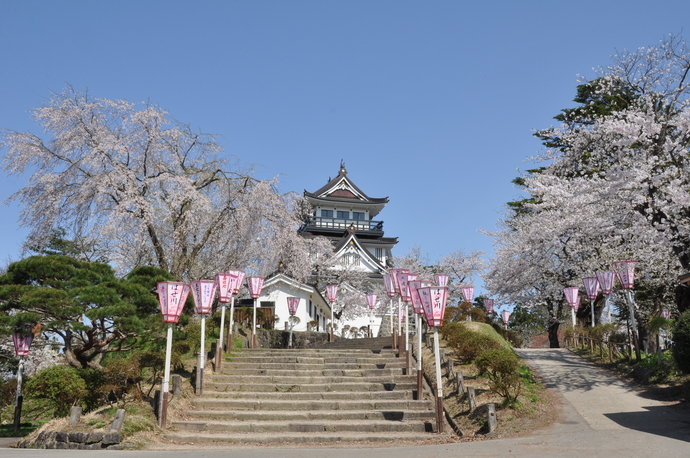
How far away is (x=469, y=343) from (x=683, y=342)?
5461 mm

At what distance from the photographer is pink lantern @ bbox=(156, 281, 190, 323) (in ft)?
37.8

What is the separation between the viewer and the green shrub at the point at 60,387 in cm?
1186

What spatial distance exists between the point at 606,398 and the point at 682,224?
476 cm

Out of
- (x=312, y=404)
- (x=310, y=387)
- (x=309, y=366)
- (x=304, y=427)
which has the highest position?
(x=309, y=366)

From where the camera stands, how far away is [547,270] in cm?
2356

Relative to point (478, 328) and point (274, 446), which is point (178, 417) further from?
point (478, 328)

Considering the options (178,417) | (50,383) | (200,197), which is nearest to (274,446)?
(178,417)

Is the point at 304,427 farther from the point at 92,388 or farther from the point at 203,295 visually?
the point at 92,388

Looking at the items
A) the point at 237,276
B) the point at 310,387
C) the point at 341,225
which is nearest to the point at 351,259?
the point at 341,225

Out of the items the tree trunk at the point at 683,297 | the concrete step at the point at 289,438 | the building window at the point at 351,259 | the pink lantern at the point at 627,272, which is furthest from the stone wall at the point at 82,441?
the building window at the point at 351,259

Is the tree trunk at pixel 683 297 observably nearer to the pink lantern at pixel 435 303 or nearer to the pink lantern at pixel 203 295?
the pink lantern at pixel 435 303

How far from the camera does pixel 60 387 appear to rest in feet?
39.2

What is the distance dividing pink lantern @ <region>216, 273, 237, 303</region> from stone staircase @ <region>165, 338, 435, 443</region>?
191cm

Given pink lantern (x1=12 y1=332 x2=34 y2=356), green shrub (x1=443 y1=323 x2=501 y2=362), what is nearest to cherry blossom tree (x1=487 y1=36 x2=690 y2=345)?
green shrub (x1=443 y1=323 x2=501 y2=362)
